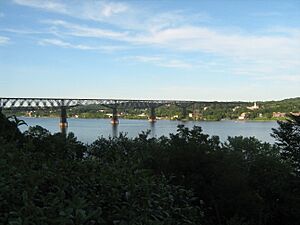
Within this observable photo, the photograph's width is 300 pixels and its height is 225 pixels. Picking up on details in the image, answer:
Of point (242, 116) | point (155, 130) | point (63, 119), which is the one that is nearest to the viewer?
point (155, 130)

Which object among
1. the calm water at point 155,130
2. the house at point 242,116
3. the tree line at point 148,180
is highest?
the tree line at point 148,180

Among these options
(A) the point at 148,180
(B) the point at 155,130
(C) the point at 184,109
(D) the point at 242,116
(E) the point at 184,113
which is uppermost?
(A) the point at 148,180

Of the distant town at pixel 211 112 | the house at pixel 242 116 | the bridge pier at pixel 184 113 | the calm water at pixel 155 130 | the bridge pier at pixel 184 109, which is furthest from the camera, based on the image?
the house at pixel 242 116

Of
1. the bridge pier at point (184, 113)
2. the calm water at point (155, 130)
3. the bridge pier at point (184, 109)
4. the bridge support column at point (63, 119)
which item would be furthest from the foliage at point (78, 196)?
the bridge pier at point (184, 113)

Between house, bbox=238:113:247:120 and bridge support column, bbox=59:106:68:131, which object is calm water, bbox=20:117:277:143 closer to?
bridge support column, bbox=59:106:68:131

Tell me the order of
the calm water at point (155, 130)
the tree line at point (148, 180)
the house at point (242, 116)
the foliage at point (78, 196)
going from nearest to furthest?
the foliage at point (78, 196)
the tree line at point (148, 180)
the calm water at point (155, 130)
the house at point (242, 116)

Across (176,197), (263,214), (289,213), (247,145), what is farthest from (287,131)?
(176,197)

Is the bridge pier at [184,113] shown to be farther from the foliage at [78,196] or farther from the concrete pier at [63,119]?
the foliage at [78,196]

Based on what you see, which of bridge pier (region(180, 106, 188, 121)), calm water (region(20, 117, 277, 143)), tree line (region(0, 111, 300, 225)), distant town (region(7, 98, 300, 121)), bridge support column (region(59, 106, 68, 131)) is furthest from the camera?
bridge pier (region(180, 106, 188, 121))

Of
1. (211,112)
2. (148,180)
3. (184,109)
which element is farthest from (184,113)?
(148,180)

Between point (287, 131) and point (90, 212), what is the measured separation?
26.7 metres

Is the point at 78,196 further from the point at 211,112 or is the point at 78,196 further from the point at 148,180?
the point at 211,112

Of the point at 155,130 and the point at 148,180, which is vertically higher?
the point at 148,180

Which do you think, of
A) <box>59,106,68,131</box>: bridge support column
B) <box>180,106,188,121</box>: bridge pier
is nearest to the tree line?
<box>59,106,68,131</box>: bridge support column
